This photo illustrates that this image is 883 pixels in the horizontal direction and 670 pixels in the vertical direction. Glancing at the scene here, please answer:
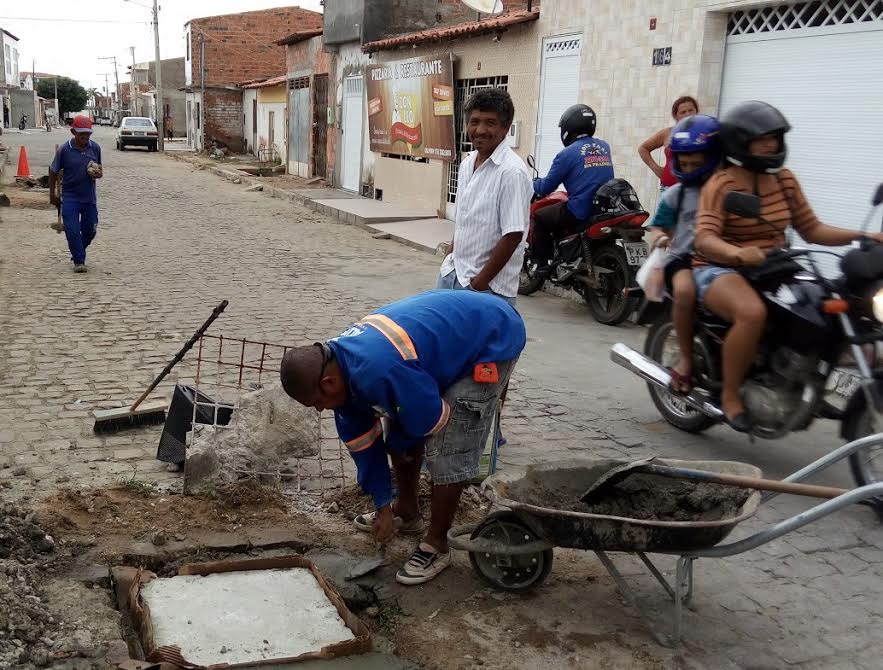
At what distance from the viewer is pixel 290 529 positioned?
4.12 metres

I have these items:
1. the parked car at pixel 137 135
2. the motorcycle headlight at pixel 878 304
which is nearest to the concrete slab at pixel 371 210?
the motorcycle headlight at pixel 878 304

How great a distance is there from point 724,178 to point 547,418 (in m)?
1.98

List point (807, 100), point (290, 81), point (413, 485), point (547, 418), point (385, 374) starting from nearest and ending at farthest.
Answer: point (385, 374), point (413, 485), point (547, 418), point (807, 100), point (290, 81)

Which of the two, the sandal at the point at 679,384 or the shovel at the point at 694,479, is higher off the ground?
the shovel at the point at 694,479

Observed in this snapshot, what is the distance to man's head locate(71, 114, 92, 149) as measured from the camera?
424 inches

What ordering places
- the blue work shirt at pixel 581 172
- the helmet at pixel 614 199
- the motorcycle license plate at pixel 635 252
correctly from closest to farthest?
the motorcycle license plate at pixel 635 252, the blue work shirt at pixel 581 172, the helmet at pixel 614 199

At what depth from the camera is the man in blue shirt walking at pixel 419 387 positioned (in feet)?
10.2

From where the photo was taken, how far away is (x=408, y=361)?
125 inches

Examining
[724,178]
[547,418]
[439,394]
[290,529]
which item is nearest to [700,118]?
[724,178]

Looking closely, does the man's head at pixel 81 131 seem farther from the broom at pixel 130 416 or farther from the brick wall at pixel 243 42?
the brick wall at pixel 243 42

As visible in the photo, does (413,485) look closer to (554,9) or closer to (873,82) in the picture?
(873,82)

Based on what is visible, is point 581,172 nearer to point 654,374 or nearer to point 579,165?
point 579,165

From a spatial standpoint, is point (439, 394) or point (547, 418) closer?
point (439, 394)

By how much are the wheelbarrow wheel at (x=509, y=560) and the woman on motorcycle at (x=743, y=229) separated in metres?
1.73
